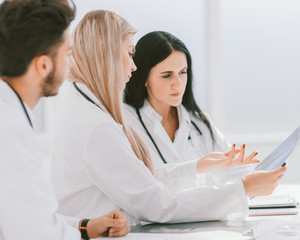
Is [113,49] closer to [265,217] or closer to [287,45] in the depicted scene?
[265,217]

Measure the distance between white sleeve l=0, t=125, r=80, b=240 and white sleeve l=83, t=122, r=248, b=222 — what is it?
1.38 ft

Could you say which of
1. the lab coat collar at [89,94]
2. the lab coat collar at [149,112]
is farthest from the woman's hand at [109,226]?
the lab coat collar at [149,112]

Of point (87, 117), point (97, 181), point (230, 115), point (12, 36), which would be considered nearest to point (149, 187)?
point (97, 181)

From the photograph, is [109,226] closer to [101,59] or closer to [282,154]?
[101,59]

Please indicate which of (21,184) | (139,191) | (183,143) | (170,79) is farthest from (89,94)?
(183,143)

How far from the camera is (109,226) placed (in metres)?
1.42

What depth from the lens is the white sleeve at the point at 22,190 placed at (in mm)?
1073

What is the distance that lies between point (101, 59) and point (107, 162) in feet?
1.29

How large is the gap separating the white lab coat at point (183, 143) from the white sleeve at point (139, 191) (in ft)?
2.00

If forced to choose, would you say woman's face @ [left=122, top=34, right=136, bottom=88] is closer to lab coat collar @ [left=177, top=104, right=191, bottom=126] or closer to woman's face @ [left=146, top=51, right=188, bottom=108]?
woman's face @ [left=146, top=51, right=188, bottom=108]

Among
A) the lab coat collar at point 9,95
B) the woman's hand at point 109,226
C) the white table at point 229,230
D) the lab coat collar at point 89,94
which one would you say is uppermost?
the lab coat collar at point 9,95

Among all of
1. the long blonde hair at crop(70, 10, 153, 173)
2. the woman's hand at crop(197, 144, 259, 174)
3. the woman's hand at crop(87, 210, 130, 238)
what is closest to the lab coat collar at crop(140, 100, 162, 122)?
the woman's hand at crop(197, 144, 259, 174)

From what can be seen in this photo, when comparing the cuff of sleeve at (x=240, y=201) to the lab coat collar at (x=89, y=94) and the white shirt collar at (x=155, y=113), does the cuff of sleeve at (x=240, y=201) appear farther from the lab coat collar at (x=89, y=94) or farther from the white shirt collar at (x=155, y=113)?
the white shirt collar at (x=155, y=113)

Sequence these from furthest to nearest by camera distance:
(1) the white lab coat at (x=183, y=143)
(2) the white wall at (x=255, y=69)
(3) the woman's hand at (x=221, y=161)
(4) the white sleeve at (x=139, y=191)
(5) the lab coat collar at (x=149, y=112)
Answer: (2) the white wall at (x=255, y=69) → (5) the lab coat collar at (x=149, y=112) → (1) the white lab coat at (x=183, y=143) → (3) the woman's hand at (x=221, y=161) → (4) the white sleeve at (x=139, y=191)
